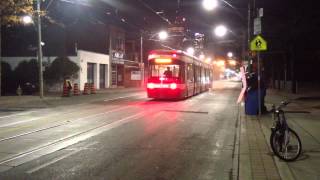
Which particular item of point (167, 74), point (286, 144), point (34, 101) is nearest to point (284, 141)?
point (286, 144)

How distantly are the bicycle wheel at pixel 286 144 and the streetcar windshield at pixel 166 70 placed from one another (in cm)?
2024

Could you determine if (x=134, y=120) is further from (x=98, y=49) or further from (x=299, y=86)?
(x=98, y=49)

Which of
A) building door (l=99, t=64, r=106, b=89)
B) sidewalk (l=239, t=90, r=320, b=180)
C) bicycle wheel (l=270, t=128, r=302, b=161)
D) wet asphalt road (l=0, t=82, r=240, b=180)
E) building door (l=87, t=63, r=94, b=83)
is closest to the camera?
sidewalk (l=239, t=90, r=320, b=180)

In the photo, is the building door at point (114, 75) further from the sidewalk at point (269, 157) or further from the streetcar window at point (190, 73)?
the sidewalk at point (269, 157)

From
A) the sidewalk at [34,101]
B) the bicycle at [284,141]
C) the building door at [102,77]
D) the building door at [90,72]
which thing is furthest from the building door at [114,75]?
the bicycle at [284,141]

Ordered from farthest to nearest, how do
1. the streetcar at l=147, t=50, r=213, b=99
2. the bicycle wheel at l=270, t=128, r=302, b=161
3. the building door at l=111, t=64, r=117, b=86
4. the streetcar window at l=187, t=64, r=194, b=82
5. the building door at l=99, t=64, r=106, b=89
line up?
1. the building door at l=111, t=64, r=117, b=86
2. the building door at l=99, t=64, r=106, b=89
3. the streetcar window at l=187, t=64, r=194, b=82
4. the streetcar at l=147, t=50, r=213, b=99
5. the bicycle wheel at l=270, t=128, r=302, b=161

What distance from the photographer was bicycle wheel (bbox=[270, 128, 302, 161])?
1029 centimetres

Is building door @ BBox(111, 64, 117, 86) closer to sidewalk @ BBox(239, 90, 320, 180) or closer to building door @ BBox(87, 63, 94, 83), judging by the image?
building door @ BBox(87, 63, 94, 83)

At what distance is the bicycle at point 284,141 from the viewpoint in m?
10.3

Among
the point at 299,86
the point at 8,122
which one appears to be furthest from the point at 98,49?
the point at 8,122

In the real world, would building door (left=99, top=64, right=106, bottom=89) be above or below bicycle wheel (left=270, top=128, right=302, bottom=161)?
above

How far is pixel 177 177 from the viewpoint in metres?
8.95

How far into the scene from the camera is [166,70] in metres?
A: 30.8

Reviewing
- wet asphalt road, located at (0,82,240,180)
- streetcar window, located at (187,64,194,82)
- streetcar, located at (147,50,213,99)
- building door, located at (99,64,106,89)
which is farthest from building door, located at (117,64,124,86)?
wet asphalt road, located at (0,82,240,180)
